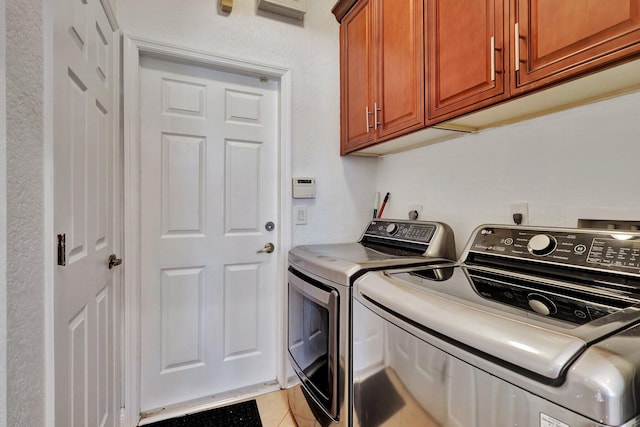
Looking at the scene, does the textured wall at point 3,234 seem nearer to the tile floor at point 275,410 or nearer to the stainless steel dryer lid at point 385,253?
the stainless steel dryer lid at point 385,253

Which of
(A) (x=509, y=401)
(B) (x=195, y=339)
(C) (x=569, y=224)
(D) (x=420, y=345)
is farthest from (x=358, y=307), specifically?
(B) (x=195, y=339)

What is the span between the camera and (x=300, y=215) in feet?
6.38

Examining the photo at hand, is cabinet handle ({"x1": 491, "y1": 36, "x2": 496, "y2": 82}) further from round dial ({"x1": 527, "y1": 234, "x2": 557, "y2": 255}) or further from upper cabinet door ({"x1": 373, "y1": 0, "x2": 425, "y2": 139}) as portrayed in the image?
round dial ({"x1": 527, "y1": 234, "x2": 557, "y2": 255})

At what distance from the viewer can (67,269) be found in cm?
89

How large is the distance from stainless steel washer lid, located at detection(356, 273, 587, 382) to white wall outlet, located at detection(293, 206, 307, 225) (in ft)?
3.69

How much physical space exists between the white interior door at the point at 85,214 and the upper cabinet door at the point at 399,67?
1.32 m

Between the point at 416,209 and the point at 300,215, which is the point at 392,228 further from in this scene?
the point at 300,215

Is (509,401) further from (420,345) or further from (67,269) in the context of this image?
(67,269)

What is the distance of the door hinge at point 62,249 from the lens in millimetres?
833

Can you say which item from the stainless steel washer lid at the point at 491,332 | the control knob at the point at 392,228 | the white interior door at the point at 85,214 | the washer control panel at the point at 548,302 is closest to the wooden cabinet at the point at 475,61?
the control knob at the point at 392,228

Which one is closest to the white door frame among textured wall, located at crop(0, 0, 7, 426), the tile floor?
the tile floor

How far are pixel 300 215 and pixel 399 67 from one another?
3.38ft

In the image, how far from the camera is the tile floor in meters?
1.61

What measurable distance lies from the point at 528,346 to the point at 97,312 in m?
1.49
